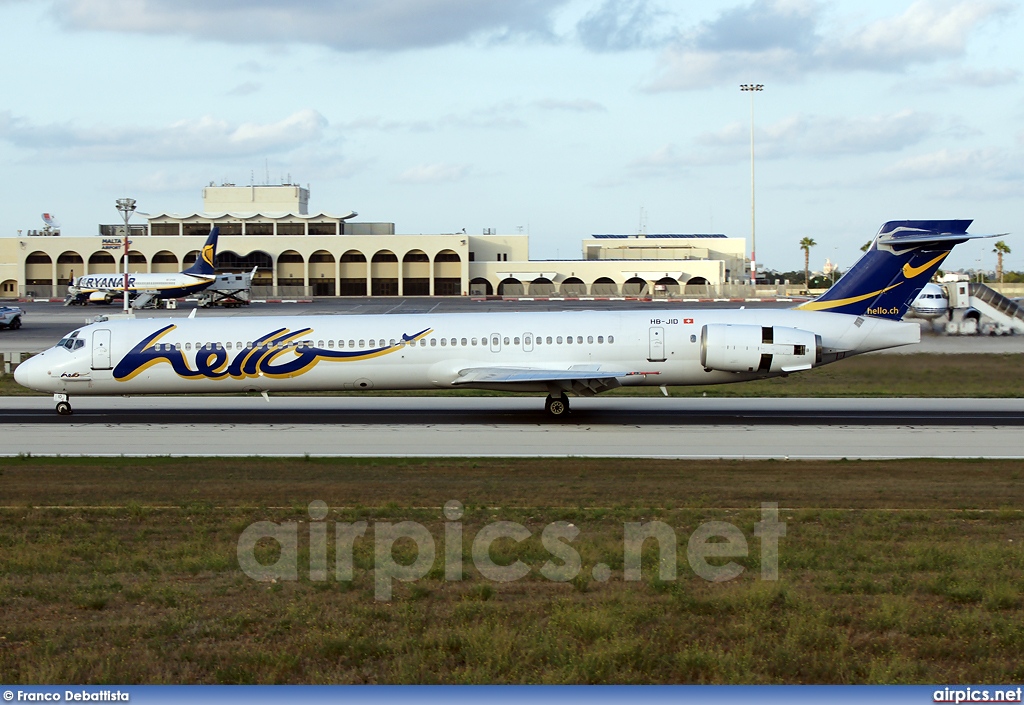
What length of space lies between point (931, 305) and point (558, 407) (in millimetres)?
40979

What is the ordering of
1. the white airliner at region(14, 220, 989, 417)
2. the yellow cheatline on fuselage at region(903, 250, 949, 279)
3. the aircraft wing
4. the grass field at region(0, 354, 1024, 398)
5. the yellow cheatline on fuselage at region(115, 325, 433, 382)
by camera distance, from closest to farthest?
the aircraft wing
the white airliner at region(14, 220, 989, 417)
the yellow cheatline on fuselage at region(115, 325, 433, 382)
the yellow cheatline on fuselage at region(903, 250, 949, 279)
the grass field at region(0, 354, 1024, 398)

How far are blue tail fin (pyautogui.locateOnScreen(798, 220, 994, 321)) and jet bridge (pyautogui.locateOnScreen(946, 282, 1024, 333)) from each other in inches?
1126

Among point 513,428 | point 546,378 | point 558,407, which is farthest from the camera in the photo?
point 558,407

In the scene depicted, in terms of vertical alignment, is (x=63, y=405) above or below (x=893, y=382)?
below

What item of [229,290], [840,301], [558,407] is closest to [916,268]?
[840,301]

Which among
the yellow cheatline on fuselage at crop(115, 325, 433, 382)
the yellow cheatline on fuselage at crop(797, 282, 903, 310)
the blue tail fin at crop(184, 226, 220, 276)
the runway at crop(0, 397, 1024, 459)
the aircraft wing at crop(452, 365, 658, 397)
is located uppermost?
the blue tail fin at crop(184, 226, 220, 276)

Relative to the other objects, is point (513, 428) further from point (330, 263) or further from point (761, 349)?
point (330, 263)

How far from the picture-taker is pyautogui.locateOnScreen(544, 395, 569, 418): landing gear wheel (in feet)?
94.6

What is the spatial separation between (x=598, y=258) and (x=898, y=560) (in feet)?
407

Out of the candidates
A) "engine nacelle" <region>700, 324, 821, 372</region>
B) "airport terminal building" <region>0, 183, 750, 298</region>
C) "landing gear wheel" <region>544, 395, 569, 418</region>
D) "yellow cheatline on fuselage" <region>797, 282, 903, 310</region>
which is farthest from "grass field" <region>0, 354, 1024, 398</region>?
"airport terminal building" <region>0, 183, 750, 298</region>

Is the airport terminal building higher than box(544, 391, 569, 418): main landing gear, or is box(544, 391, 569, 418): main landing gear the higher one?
the airport terminal building

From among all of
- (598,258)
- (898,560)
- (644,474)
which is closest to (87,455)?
(644,474)

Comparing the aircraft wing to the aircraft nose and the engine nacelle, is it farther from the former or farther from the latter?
the aircraft nose

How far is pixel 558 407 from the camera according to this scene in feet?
94.6
